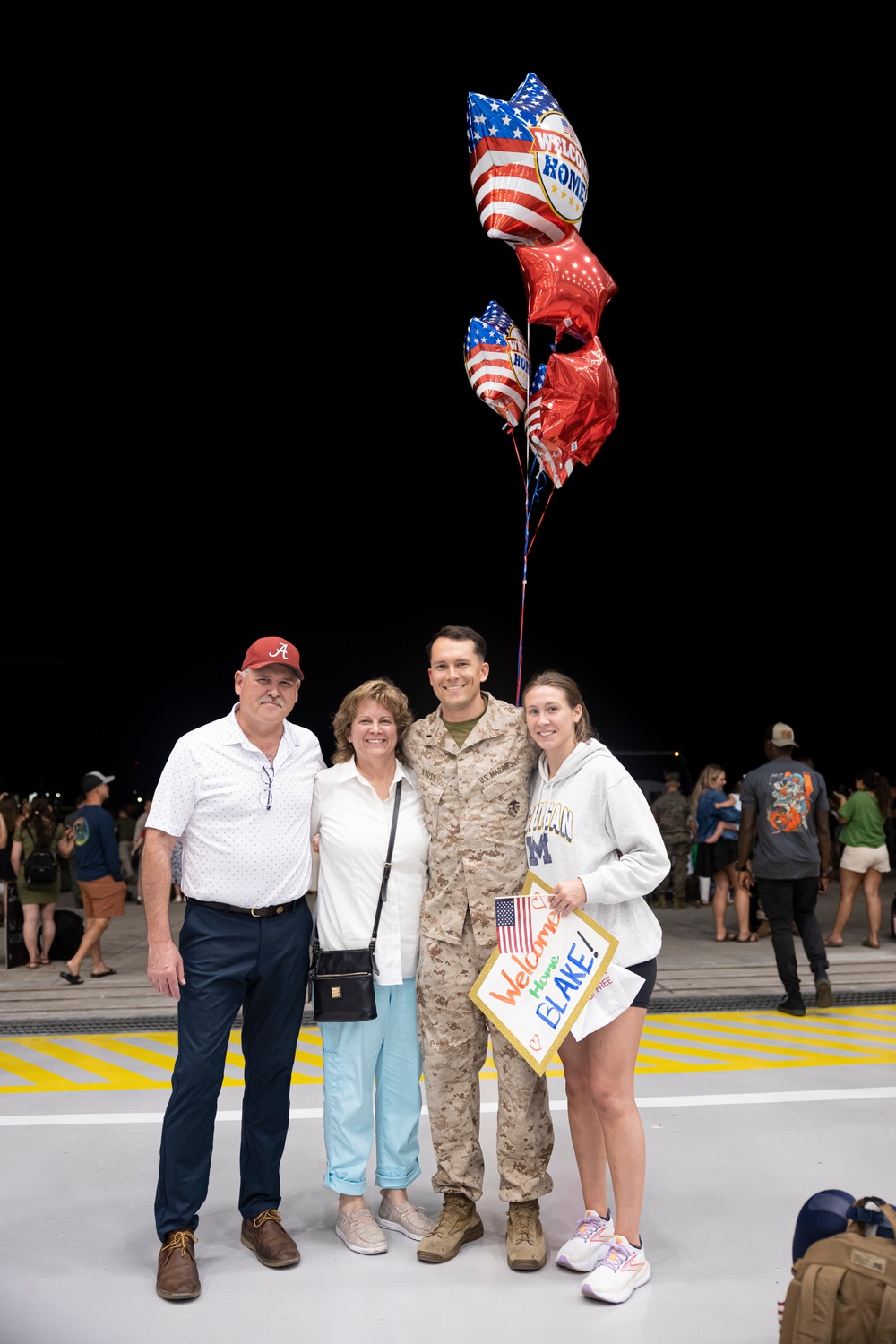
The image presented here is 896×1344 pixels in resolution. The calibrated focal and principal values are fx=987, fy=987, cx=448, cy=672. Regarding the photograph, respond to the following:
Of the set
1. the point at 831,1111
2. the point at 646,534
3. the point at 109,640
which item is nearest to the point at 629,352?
the point at 646,534

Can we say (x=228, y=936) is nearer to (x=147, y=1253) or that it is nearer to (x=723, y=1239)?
(x=147, y=1253)

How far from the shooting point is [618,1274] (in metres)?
2.78

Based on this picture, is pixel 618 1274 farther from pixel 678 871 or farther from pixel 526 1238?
pixel 678 871

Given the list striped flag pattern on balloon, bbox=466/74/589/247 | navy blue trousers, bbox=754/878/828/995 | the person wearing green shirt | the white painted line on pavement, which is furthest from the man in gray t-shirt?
striped flag pattern on balloon, bbox=466/74/589/247

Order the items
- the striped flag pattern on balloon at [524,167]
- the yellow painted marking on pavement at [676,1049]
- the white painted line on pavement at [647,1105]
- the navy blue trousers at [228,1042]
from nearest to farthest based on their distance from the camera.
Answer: the navy blue trousers at [228,1042], the white painted line on pavement at [647,1105], the yellow painted marking on pavement at [676,1049], the striped flag pattern on balloon at [524,167]

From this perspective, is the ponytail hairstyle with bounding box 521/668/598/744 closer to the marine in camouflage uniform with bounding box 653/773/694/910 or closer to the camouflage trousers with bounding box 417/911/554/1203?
the camouflage trousers with bounding box 417/911/554/1203

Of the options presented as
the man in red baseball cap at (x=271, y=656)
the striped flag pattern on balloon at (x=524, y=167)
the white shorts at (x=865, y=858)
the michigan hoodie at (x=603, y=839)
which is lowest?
the white shorts at (x=865, y=858)

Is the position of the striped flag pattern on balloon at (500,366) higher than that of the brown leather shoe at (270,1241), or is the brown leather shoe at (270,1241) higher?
the striped flag pattern on balloon at (500,366)

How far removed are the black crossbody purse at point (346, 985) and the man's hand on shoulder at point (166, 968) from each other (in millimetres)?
427

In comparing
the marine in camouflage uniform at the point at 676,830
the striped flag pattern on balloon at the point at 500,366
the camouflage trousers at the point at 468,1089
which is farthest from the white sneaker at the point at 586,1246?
the marine in camouflage uniform at the point at 676,830

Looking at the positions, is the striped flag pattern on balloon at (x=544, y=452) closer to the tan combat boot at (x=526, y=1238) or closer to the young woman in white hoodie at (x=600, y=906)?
the young woman in white hoodie at (x=600, y=906)

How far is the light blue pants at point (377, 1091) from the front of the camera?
3.16 m

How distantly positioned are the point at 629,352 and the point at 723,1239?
1355 centimetres

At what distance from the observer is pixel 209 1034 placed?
2.98 m
